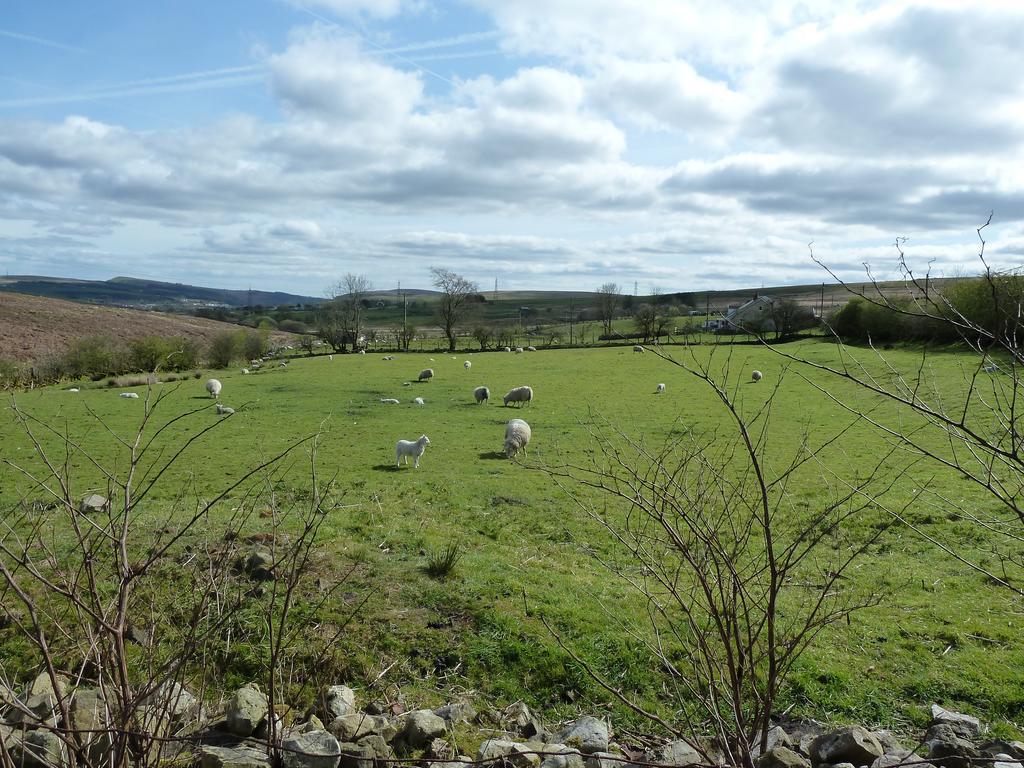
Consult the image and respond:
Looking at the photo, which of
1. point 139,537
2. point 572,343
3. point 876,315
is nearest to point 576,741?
point 139,537

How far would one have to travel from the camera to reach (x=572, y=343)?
214ft

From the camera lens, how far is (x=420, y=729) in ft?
18.3

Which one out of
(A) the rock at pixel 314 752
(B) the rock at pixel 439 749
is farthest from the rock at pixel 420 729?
(A) the rock at pixel 314 752

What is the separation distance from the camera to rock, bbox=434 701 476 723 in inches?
237

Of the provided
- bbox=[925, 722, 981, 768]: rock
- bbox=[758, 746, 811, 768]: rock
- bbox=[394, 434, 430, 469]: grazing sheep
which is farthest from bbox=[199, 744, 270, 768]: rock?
bbox=[394, 434, 430, 469]: grazing sheep

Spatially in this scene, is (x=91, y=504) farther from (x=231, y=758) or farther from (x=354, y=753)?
(x=354, y=753)

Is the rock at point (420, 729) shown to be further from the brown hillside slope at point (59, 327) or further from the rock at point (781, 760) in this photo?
the brown hillside slope at point (59, 327)

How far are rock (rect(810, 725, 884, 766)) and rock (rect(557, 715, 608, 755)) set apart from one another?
158 cm

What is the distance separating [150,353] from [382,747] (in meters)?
44.4

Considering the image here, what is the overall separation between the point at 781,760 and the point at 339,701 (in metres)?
3.57

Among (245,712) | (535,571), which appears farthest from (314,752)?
(535,571)

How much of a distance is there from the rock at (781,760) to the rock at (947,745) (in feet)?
3.35

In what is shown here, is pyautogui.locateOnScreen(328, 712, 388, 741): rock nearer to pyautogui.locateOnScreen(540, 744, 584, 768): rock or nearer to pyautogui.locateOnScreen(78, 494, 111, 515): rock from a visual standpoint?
pyautogui.locateOnScreen(540, 744, 584, 768): rock

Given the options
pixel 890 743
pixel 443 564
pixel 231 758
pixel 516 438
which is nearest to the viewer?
pixel 231 758
